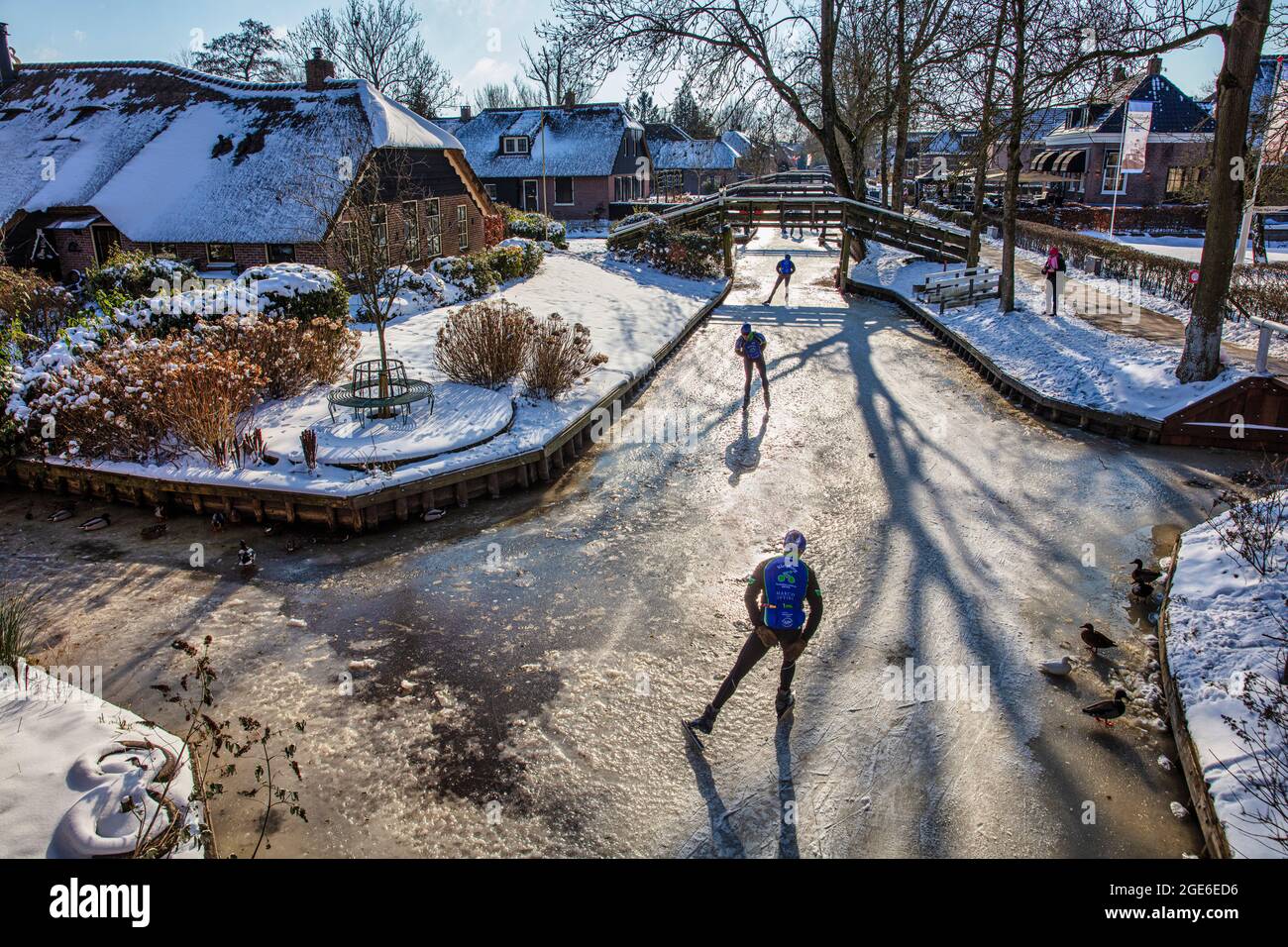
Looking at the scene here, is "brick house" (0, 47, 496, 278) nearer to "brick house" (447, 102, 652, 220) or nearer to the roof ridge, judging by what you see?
the roof ridge

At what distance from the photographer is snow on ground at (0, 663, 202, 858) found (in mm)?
5074

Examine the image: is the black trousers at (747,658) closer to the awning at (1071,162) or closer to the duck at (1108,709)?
the duck at (1108,709)

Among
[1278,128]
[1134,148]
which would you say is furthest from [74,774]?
[1134,148]

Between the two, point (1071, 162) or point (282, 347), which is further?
point (1071, 162)

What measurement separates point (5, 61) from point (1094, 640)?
37030 millimetres

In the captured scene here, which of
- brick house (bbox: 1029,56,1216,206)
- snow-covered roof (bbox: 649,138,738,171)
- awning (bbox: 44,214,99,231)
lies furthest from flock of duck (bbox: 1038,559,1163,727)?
snow-covered roof (bbox: 649,138,738,171)

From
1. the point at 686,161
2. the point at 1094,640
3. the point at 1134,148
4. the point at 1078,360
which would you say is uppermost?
the point at 686,161

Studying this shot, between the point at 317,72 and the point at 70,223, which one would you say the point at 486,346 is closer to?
the point at 317,72

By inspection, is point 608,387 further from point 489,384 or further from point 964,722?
point 964,722

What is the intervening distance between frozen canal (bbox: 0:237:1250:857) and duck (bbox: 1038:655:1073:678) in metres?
0.11

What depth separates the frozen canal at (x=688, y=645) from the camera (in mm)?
6094

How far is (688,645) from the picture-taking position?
8328 millimetres

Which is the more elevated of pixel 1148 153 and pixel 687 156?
pixel 687 156
